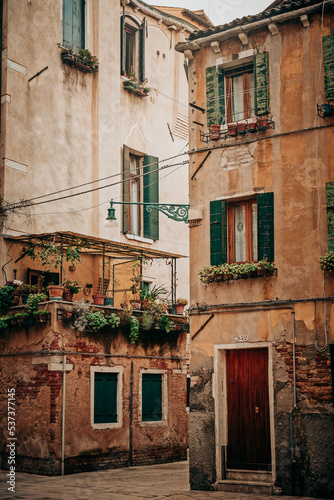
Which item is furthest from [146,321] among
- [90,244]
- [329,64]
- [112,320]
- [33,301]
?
[329,64]

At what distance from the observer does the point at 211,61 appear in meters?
14.7

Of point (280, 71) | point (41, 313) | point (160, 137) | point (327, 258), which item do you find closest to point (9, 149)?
point (41, 313)

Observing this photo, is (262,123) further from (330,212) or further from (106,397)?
(106,397)

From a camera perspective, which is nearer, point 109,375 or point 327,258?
point 327,258

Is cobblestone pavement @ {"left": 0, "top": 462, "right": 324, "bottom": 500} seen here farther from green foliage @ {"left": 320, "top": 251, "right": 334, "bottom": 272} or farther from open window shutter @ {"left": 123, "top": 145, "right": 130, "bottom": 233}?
open window shutter @ {"left": 123, "top": 145, "right": 130, "bottom": 233}

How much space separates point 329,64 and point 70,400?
964 cm

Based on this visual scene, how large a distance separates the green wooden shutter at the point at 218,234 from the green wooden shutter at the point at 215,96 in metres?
1.76

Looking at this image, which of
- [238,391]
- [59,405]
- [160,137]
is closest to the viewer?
[238,391]

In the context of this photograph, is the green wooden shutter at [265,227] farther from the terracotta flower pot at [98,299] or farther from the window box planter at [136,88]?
the window box planter at [136,88]

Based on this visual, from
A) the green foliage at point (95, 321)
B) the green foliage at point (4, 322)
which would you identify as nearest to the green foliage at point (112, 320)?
the green foliage at point (95, 321)

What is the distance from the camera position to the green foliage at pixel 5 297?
58.6ft

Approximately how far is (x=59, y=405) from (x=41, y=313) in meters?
2.22

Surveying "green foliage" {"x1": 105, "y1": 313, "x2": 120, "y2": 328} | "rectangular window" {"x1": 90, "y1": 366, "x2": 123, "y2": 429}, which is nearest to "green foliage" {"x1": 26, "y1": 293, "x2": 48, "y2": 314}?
"green foliage" {"x1": 105, "y1": 313, "x2": 120, "y2": 328}

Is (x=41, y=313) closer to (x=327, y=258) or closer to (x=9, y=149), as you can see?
(x=9, y=149)
